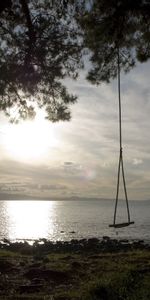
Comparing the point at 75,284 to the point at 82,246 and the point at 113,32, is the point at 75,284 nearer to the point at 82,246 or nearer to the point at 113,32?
the point at 113,32

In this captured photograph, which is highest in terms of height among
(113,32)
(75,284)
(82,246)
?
(113,32)

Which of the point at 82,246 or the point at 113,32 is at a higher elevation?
the point at 113,32

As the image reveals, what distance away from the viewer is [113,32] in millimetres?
14617

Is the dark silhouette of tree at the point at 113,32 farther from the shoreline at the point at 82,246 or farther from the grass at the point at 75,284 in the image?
the shoreline at the point at 82,246

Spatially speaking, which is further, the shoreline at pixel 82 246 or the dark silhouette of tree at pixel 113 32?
the shoreline at pixel 82 246

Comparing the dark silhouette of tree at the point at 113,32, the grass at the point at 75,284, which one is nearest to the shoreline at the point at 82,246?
the grass at the point at 75,284

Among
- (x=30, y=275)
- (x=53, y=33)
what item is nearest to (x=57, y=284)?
(x=30, y=275)

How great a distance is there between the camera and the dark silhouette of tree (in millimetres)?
13797

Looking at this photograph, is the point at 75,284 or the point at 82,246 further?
the point at 82,246

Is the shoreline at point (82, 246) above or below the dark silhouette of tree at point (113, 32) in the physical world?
below

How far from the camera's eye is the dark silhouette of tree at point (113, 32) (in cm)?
1380

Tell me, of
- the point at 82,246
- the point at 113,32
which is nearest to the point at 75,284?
the point at 113,32

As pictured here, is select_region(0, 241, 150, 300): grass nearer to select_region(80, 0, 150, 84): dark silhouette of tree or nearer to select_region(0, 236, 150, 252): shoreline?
select_region(80, 0, 150, 84): dark silhouette of tree

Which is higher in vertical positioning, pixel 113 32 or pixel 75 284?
pixel 113 32
